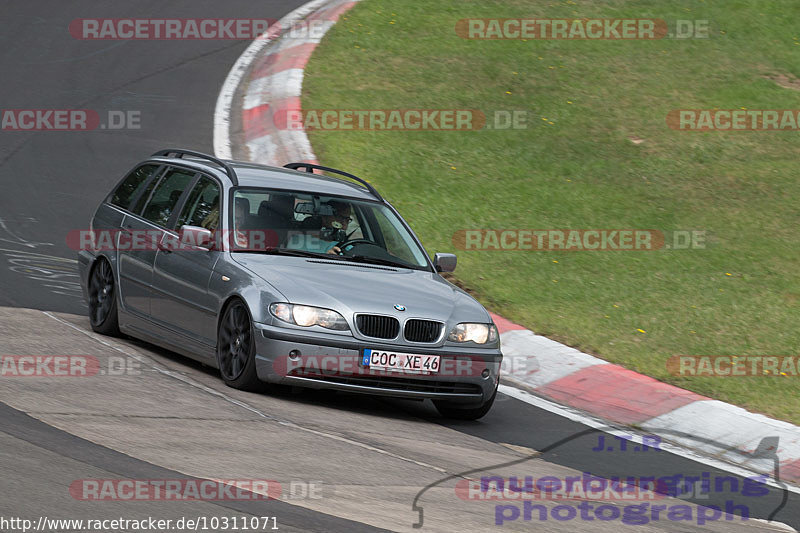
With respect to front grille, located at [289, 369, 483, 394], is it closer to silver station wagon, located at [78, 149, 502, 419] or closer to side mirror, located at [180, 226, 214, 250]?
silver station wagon, located at [78, 149, 502, 419]

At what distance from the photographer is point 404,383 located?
7.99 metres

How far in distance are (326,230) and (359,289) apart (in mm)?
979

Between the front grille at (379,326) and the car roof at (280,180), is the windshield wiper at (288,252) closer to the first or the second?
the car roof at (280,180)

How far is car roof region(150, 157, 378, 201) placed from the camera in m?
9.09

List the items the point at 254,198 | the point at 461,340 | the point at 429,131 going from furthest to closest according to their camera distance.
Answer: the point at 429,131 < the point at 254,198 < the point at 461,340

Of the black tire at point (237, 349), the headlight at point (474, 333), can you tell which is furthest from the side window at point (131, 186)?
the headlight at point (474, 333)

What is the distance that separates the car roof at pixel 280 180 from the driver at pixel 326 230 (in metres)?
0.17

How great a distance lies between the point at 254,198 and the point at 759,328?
524 centimetres

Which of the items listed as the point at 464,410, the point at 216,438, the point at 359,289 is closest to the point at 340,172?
the point at 359,289

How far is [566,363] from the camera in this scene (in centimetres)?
1009

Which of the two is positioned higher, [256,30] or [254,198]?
[256,30]

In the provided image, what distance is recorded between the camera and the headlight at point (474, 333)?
816 centimetres

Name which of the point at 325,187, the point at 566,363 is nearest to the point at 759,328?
the point at 566,363

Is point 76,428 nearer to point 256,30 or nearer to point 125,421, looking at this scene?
point 125,421
